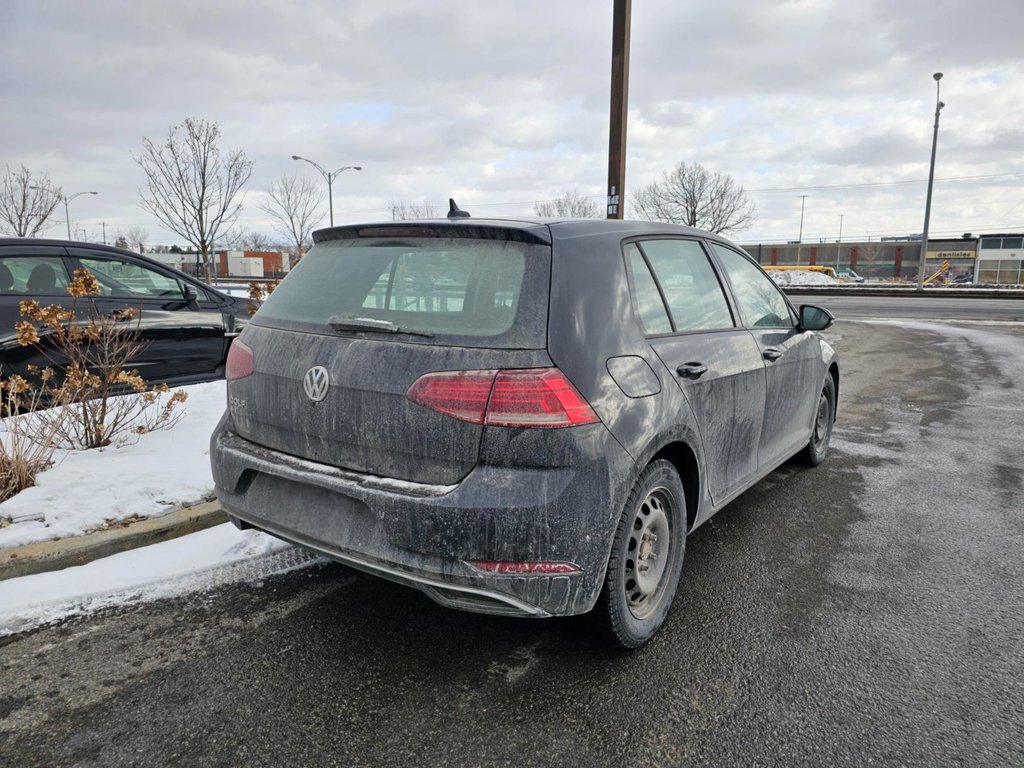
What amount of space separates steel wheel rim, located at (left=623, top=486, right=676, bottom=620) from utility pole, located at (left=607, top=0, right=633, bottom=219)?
21.0ft

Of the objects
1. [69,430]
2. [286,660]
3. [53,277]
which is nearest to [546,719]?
[286,660]

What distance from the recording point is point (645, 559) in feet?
8.95

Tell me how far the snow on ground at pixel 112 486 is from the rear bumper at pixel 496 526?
6.02 feet

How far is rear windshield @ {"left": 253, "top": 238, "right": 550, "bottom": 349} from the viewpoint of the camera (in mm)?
2322

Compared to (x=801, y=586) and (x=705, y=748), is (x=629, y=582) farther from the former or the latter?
(x=801, y=586)

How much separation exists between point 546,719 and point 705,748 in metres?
0.51

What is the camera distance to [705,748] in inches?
84.2

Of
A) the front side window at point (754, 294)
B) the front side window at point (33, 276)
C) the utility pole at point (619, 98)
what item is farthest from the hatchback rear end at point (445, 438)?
the utility pole at point (619, 98)

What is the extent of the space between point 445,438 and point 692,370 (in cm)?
116

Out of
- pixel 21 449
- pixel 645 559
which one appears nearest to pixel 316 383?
pixel 645 559

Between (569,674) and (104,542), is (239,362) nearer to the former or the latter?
(104,542)

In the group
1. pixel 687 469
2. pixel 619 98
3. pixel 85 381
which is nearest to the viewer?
pixel 687 469

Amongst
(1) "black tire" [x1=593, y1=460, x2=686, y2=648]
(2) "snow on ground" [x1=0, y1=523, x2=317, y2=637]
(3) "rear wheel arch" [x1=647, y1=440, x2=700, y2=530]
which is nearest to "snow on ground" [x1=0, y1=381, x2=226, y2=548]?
(2) "snow on ground" [x1=0, y1=523, x2=317, y2=637]

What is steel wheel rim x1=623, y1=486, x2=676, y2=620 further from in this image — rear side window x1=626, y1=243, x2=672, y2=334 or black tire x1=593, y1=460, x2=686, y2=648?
rear side window x1=626, y1=243, x2=672, y2=334
